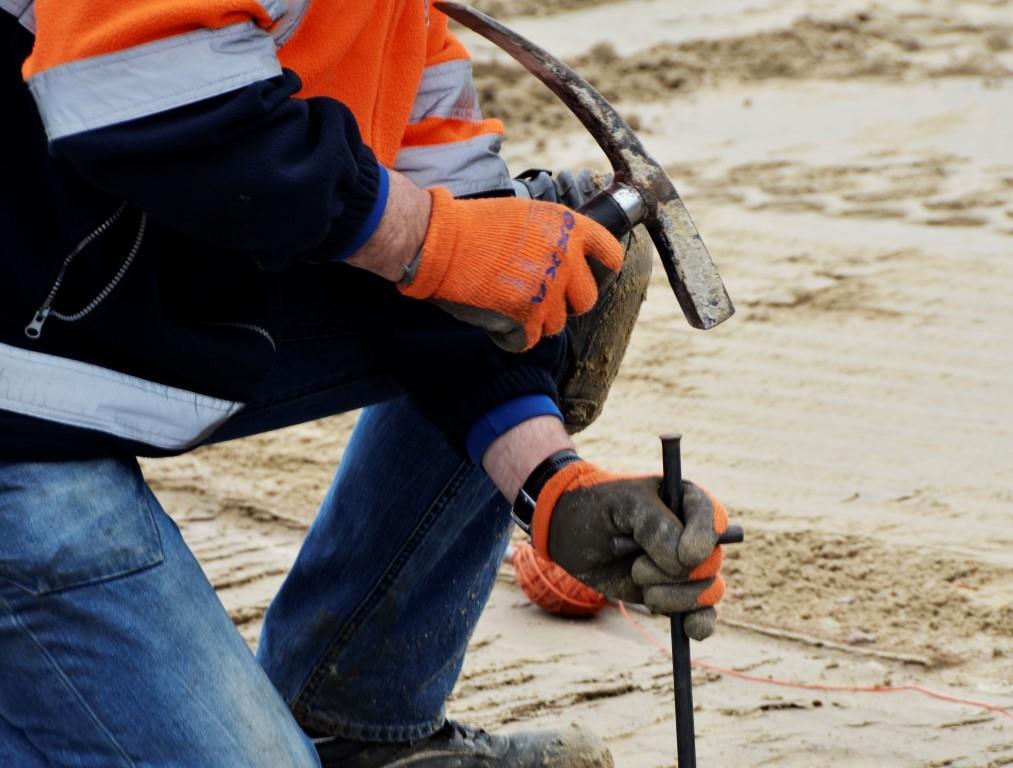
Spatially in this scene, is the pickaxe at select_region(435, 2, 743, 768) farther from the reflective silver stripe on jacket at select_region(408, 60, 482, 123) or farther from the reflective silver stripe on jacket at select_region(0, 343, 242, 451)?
the reflective silver stripe on jacket at select_region(0, 343, 242, 451)

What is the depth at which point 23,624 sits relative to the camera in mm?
1721

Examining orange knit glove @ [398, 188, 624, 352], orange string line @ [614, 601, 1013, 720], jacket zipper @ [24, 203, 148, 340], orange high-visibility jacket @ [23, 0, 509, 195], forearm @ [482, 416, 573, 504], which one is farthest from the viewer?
orange string line @ [614, 601, 1013, 720]

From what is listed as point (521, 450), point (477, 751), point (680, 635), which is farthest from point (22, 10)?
point (477, 751)

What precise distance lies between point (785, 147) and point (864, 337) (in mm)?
1838

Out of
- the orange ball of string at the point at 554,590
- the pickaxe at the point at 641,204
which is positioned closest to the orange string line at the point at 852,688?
the orange ball of string at the point at 554,590

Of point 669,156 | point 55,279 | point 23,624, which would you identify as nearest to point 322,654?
point 23,624

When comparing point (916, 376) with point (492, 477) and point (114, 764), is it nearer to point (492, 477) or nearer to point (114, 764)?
point (492, 477)

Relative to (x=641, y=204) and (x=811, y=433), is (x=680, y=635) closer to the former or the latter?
(x=641, y=204)

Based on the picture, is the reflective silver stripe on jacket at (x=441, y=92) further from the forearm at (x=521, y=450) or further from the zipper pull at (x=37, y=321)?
the zipper pull at (x=37, y=321)

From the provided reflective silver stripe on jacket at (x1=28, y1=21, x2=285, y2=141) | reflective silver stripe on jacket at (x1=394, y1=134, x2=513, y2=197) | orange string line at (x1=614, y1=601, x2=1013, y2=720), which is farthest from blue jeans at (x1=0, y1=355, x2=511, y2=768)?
orange string line at (x1=614, y1=601, x2=1013, y2=720)

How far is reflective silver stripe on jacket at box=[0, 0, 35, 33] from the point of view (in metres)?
1.63

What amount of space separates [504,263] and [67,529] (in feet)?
2.03

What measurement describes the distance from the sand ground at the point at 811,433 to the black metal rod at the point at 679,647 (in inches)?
22.0

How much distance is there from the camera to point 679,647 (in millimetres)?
1940
